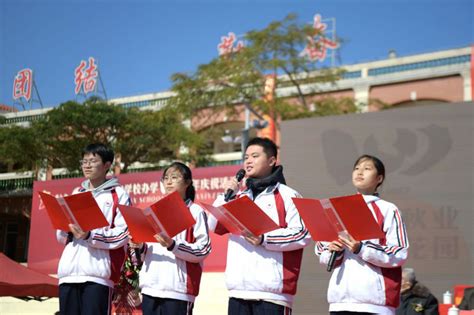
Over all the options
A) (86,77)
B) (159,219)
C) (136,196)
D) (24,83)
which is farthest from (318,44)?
(159,219)

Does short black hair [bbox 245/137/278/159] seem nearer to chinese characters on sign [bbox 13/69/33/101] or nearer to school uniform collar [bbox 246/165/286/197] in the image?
→ school uniform collar [bbox 246/165/286/197]

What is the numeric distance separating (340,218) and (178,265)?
90 centimetres

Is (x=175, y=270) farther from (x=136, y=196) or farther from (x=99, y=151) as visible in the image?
(x=136, y=196)

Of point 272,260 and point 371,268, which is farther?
point 272,260

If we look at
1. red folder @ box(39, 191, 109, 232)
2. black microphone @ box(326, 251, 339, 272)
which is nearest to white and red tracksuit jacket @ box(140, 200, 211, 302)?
red folder @ box(39, 191, 109, 232)

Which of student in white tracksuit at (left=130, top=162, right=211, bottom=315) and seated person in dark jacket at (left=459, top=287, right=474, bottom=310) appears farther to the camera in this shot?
seated person in dark jacket at (left=459, top=287, right=474, bottom=310)

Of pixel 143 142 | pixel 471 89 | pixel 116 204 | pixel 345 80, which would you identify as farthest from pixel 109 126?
pixel 116 204

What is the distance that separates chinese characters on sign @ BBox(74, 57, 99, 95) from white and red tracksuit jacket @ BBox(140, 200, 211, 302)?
15.3 m

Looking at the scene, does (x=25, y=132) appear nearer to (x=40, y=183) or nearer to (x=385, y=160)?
(x=40, y=183)

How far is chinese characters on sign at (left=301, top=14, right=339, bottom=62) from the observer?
45.3ft

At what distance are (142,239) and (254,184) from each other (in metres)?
0.58

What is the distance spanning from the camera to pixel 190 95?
14414 millimetres

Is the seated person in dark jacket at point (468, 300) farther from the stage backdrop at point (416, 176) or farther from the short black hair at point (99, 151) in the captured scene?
the short black hair at point (99, 151)

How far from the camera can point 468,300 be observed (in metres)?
5.86
